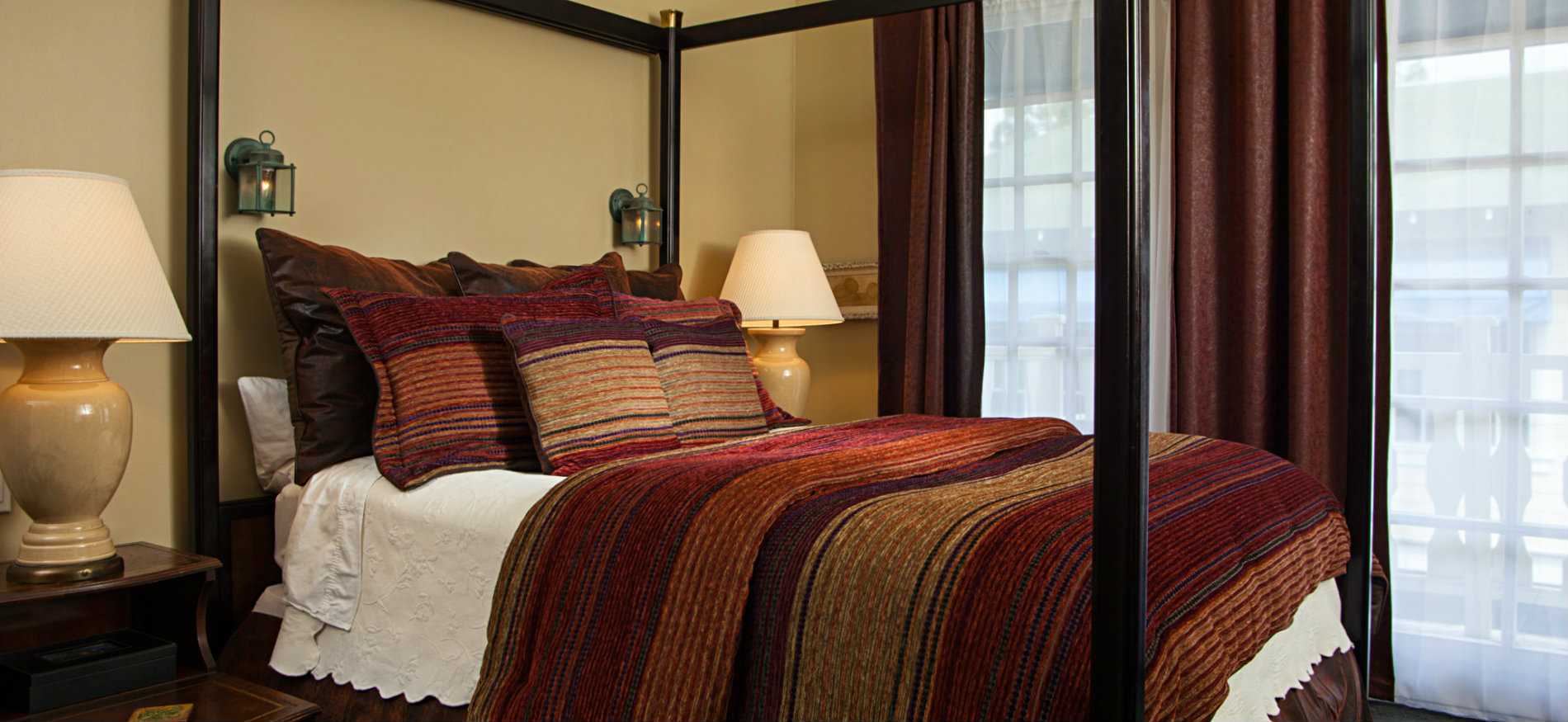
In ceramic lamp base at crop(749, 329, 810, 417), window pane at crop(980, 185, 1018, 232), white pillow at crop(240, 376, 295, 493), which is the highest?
window pane at crop(980, 185, 1018, 232)

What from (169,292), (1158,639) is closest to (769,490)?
(1158,639)

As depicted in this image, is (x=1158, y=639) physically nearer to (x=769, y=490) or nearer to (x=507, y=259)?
(x=769, y=490)

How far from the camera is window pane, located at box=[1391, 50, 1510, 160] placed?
10.2 feet

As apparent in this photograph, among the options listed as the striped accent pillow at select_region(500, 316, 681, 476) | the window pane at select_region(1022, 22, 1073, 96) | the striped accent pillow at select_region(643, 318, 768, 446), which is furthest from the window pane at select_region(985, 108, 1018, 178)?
the striped accent pillow at select_region(500, 316, 681, 476)

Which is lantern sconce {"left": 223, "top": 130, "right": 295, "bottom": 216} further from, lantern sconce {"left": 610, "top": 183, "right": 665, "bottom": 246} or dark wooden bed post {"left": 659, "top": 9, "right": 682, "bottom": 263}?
dark wooden bed post {"left": 659, "top": 9, "right": 682, "bottom": 263}

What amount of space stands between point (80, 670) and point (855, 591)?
1.53m

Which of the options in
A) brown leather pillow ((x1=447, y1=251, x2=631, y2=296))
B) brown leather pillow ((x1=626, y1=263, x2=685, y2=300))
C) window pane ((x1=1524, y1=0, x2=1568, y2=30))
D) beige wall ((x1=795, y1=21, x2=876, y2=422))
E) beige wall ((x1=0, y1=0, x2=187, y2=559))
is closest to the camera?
beige wall ((x1=0, y1=0, x2=187, y2=559))

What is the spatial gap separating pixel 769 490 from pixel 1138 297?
2.50 ft

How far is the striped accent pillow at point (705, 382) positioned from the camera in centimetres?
263

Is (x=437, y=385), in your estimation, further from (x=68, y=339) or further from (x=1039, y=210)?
(x=1039, y=210)

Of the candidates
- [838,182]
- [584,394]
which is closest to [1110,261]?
[584,394]

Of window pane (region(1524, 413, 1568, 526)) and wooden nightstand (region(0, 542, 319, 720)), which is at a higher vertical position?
window pane (region(1524, 413, 1568, 526))

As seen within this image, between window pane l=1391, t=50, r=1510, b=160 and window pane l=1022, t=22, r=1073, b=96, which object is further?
window pane l=1022, t=22, r=1073, b=96

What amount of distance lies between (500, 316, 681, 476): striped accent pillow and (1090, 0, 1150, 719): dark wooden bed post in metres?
1.27
